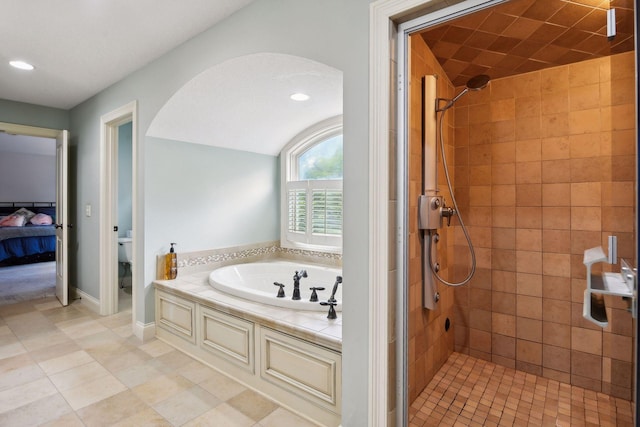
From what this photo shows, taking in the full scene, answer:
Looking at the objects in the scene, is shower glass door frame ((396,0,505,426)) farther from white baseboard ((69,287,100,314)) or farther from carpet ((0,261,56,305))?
carpet ((0,261,56,305))

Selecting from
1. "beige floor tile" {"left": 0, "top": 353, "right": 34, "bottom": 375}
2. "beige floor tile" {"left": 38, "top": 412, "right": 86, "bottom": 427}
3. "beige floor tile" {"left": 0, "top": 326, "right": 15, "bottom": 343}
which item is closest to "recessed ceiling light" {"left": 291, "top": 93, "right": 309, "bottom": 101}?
"beige floor tile" {"left": 38, "top": 412, "right": 86, "bottom": 427}

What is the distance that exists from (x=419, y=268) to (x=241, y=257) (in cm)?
218

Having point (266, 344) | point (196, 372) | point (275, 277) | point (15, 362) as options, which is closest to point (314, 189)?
point (275, 277)

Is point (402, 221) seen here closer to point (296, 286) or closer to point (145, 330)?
point (296, 286)

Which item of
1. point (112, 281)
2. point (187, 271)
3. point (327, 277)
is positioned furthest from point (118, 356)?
point (327, 277)

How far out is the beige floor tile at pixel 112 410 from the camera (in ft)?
5.75

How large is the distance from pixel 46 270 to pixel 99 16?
17.8 feet

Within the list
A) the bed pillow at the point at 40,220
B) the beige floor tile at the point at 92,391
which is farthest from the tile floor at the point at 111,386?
the bed pillow at the point at 40,220

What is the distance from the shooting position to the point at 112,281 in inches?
133

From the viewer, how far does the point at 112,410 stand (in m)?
1.84

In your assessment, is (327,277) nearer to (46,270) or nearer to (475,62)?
(475,62)

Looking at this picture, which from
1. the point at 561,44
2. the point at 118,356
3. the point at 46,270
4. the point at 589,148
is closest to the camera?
the point at 561,44

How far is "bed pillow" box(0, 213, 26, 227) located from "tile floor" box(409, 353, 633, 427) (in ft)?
25.3

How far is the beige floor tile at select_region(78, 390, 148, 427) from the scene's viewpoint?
1752mm
